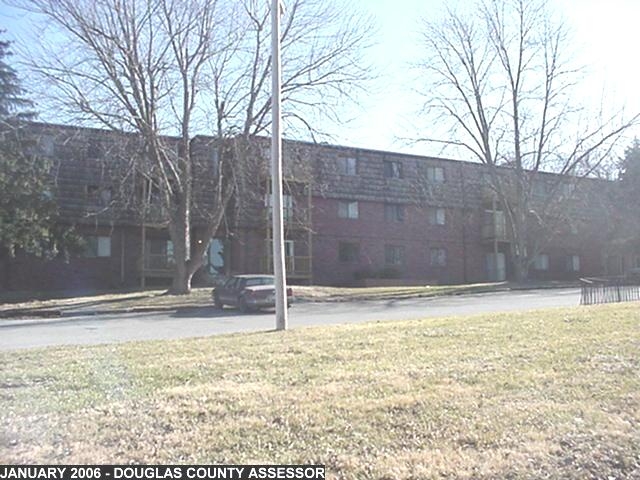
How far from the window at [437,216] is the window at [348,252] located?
19.4ft

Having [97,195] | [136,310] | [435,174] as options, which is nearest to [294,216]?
[97,195]

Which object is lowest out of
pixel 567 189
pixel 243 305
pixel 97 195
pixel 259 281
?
pixel 243 305

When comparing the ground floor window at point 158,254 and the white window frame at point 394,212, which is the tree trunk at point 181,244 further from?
the white window frame at point 394,212

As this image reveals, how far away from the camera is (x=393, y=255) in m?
39.9

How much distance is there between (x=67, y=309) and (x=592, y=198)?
39.4m

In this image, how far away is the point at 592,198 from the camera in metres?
48.6

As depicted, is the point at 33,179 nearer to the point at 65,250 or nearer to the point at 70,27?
the point at 65,250

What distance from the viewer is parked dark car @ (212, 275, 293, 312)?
21.5m

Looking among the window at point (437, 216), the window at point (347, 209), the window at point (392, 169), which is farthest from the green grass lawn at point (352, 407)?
the window at point (437, 216)

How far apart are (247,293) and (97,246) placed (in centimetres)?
1443

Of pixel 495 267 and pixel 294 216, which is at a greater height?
pixel 294 216

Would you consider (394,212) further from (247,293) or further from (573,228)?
(247,293)

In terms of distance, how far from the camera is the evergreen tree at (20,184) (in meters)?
26.8

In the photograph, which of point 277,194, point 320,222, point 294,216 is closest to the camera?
point 277,194
